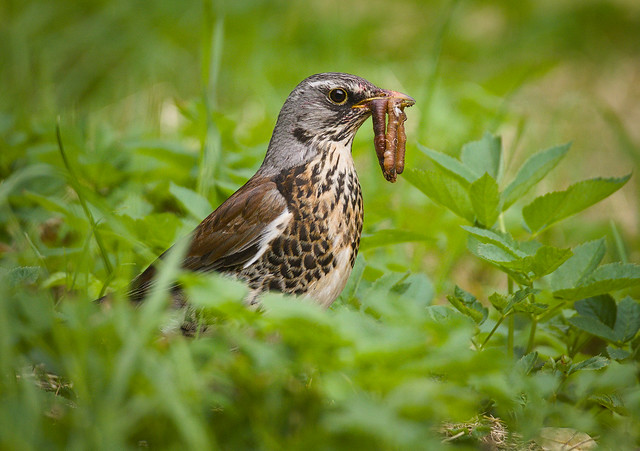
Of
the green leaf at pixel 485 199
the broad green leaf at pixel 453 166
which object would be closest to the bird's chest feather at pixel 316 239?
the broad green leaf at pixel 453 166

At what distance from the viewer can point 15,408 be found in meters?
1.73

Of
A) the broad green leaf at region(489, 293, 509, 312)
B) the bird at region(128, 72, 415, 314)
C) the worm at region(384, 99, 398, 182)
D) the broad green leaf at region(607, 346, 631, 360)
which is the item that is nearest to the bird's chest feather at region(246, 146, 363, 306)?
the bird at region(128, 72, 415, 314)

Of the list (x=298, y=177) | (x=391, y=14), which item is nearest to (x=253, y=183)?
(x=298, y=177)

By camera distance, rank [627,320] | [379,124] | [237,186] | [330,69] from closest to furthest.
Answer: [627,320]
[379,124]
[237,186]
[330,69]

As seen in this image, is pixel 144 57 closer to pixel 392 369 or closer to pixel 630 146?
pixel 630 146

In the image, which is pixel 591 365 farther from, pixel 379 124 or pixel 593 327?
pixel 379 124

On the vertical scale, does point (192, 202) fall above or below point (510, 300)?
above

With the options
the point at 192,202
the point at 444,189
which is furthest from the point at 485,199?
the point at 192,202

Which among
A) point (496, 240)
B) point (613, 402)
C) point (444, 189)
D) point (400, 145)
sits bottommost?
point (613, 402)

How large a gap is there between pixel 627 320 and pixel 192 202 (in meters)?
1.69

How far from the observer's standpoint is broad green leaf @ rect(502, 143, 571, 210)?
2717mm

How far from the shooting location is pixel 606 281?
2.37 m

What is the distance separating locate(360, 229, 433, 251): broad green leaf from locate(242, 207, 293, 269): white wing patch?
418 millimetres

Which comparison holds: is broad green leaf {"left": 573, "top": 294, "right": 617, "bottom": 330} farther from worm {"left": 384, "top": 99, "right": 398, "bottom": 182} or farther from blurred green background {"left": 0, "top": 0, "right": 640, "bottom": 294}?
blurred green background {"left": 0, "top": 0, "right": 640, "bottom": 294}
